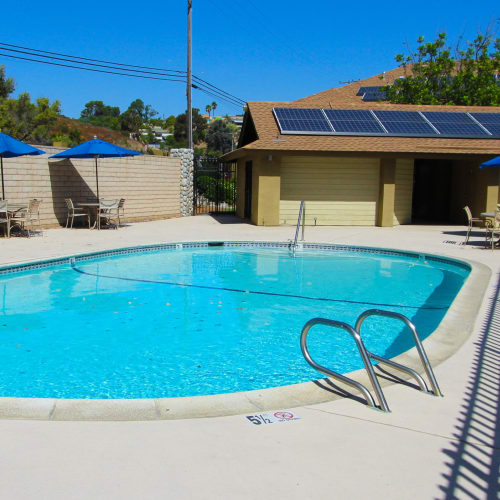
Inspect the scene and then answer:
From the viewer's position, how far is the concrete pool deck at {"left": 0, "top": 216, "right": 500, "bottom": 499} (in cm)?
283

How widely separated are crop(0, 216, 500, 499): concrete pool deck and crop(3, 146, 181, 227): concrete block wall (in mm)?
13770

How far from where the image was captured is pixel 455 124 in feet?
66.2

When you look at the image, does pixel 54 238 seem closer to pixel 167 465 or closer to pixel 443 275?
pixel 443 275

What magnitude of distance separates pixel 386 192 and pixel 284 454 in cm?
1676

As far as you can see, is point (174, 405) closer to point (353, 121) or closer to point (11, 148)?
point (11, 148)

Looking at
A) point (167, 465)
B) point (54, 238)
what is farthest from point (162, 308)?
point (54, 238)

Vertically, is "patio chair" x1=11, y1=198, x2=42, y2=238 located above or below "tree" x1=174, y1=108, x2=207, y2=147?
below

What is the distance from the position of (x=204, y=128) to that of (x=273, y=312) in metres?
90.6

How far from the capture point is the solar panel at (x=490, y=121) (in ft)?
64.6

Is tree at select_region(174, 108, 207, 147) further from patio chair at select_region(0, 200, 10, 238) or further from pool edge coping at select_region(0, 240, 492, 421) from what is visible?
pool edge coping at select_region(0, 240, 492, 421)

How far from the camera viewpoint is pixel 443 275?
11328 millimetres

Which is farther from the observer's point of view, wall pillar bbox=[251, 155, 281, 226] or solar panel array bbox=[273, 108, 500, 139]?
solar panel array bbox=[273, 108, 500, 139]

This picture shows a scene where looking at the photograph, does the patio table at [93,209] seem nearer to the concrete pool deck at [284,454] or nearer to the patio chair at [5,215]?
the patio chair at [5,215]

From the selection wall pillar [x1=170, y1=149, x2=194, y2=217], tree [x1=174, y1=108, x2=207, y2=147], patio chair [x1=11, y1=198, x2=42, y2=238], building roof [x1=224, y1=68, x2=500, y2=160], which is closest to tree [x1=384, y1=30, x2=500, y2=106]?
building roof [x1=224, y1=68, x2=500, y2=160]
